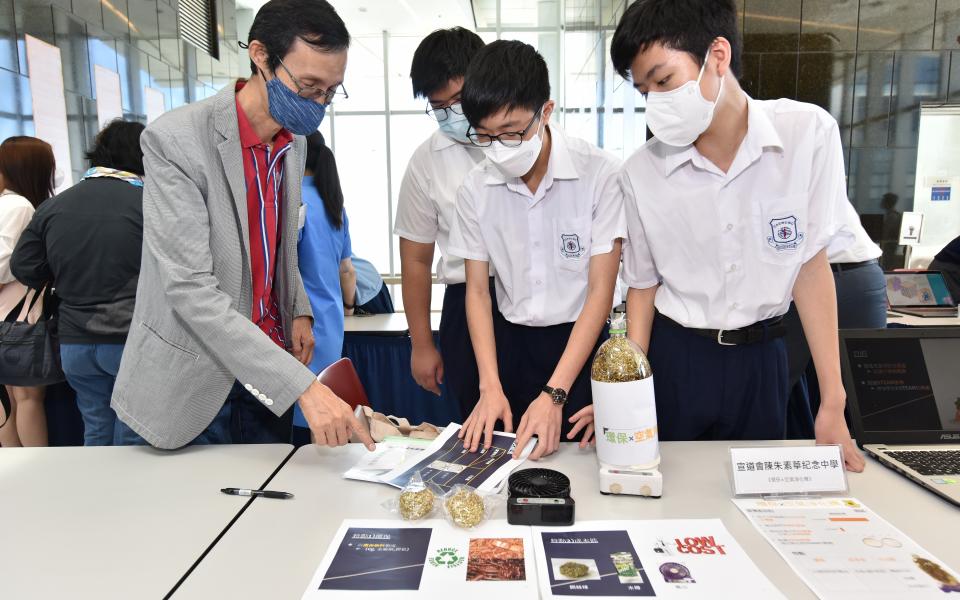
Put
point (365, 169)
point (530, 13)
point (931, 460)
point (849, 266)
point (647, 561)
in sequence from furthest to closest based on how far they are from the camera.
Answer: point (365, 169) → point (530, 13) → point (849, 266) → point (931, 460) → point (647, 561)

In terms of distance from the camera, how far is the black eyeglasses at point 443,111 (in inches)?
68.4

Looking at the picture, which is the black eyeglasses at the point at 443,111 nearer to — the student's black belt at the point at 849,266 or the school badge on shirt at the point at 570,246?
the school badge on shirt at the point at 570,246

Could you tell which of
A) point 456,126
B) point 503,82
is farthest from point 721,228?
point 456,126

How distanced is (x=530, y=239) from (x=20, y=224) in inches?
86.6

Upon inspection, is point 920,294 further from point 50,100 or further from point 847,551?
point 50,100

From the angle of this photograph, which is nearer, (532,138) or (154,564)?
(154,564)

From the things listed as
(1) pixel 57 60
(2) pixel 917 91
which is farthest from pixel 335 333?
(2) pixel 917 91

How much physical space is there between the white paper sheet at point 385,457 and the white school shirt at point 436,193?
61cm

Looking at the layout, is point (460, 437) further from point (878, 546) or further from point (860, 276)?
point (860, 276)

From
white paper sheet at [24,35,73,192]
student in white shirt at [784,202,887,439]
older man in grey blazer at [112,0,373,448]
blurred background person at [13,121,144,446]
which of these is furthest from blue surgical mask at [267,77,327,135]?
white paper sheet at [24,35,73,192]

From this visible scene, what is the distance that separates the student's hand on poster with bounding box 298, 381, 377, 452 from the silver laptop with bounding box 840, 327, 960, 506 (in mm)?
936

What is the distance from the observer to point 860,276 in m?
2.10

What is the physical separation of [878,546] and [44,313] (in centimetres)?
281

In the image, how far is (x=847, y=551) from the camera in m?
0.86
